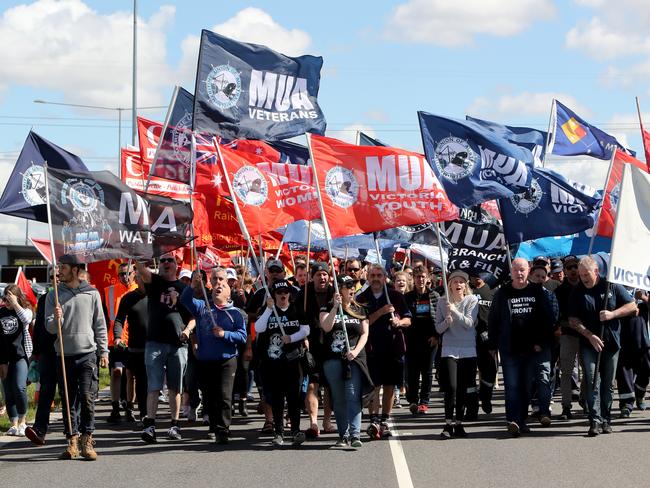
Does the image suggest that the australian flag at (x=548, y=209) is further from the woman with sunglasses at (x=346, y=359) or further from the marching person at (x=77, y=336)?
the marching person at (x=77, y=336)

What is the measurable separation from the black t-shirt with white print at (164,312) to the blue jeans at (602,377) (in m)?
4.44

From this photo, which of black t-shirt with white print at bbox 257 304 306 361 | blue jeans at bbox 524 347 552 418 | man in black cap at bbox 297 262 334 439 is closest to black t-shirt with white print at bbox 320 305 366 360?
man in black cap at bbox 297 262 334 439

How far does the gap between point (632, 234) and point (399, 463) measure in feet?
13.2

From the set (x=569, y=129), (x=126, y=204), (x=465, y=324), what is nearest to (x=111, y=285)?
(x=126, y=204)

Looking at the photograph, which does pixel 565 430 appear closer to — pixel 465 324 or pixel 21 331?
pixel 465 324

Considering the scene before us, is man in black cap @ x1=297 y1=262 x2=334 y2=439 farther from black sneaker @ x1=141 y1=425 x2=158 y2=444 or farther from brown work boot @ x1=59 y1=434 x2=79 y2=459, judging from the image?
brown work boot @ x1=59 y1=434 x2=79 y2=459

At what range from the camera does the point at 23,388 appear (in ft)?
42.5

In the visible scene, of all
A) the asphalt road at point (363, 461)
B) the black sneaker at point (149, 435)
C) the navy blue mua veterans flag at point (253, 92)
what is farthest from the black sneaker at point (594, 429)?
the navy blue mua veterans flag at point (253, 92)

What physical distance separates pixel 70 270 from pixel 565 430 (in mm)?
5627

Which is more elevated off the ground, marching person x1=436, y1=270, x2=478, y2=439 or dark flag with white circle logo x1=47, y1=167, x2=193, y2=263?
dark flag with white circle logo x1=47, y1=167, x2=193, y2=263

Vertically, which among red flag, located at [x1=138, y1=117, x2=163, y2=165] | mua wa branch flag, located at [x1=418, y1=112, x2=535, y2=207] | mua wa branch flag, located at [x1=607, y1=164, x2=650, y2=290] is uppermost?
red flag, located at [x1=138, y1=117, x2=163, y2=165]

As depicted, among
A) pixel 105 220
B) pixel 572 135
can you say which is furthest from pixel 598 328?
pixel 572 135

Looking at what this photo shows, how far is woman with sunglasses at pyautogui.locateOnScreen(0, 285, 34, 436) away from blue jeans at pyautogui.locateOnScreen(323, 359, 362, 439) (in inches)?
152

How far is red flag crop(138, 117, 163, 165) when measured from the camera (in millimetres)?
18594
